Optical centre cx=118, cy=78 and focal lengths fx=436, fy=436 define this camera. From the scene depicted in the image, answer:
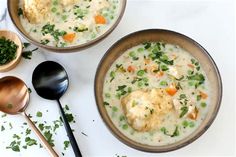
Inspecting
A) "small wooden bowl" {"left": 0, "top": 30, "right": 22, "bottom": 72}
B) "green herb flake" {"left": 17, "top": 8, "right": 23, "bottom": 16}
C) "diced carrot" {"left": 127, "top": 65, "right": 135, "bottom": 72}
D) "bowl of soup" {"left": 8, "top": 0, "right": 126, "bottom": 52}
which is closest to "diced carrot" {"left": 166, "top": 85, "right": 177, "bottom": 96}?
"diced carrot" {"left": 127, "top": 65, "right": 135, "bottom": 72}

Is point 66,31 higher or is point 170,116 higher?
point 66,31

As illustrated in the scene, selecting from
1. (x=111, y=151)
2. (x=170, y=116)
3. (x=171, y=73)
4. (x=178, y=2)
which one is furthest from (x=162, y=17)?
(x=111, y=151)

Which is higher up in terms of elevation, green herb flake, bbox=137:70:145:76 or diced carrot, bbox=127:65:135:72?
diced carrot, bbox=127:65:135:72

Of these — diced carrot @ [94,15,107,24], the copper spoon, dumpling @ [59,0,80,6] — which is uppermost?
dumpling @ [59,0,80,6]

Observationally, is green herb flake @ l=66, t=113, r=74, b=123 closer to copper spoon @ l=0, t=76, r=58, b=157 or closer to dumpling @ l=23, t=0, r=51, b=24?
copper spoon @ l=0, t=76, r=58, b=157

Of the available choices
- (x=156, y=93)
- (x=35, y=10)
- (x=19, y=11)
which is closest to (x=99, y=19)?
(x=35, y=10)

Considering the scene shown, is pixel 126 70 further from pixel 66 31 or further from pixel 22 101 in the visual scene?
pixel 22 101
